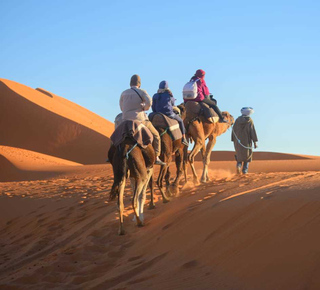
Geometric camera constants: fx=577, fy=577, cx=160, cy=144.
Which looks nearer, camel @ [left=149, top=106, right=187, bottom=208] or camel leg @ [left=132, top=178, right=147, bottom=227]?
camel leg @ [left=132, top=178, right=147, bottom=227]

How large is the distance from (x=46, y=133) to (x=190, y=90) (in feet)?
108

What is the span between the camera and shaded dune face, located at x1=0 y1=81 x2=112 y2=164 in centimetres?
4509

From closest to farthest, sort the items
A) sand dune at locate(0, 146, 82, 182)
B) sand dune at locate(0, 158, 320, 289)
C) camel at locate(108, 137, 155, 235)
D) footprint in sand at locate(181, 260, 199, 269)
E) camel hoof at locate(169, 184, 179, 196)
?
sand dune at locate(0, 158, 320, 289), footprint in sand at locate(181, 260, 199, 269), camel at locate(108, 137, 155, 235), camel hoof at locate(169, 184, 179, 196), sand dune at locate(0, 146, 82, 182)

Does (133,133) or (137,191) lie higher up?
(133,133)

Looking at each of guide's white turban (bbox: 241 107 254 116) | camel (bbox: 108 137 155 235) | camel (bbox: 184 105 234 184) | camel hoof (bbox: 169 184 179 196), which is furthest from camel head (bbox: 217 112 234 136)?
camel (bbox: 108 137 155 235)

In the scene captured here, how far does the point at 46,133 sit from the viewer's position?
4712 cm

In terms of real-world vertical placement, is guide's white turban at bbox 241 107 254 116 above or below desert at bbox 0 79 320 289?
above

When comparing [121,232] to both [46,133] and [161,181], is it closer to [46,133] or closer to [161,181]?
[161,181]

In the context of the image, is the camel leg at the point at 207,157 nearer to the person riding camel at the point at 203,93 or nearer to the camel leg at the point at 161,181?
the person riding camel at the point at 203,93

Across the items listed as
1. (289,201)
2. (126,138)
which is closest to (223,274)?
(289,201)

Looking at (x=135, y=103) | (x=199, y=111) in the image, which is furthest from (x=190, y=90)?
(x=135, y=103)

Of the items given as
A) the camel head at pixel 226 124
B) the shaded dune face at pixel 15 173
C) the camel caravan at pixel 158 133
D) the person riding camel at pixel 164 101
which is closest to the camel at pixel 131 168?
the camel caravan at pixel 158 133

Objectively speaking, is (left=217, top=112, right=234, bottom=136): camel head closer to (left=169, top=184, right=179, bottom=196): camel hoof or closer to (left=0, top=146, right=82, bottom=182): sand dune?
(left=169, top=184, right=179, bottom=196): camel hoof

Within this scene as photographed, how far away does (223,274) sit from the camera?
25.9ft
